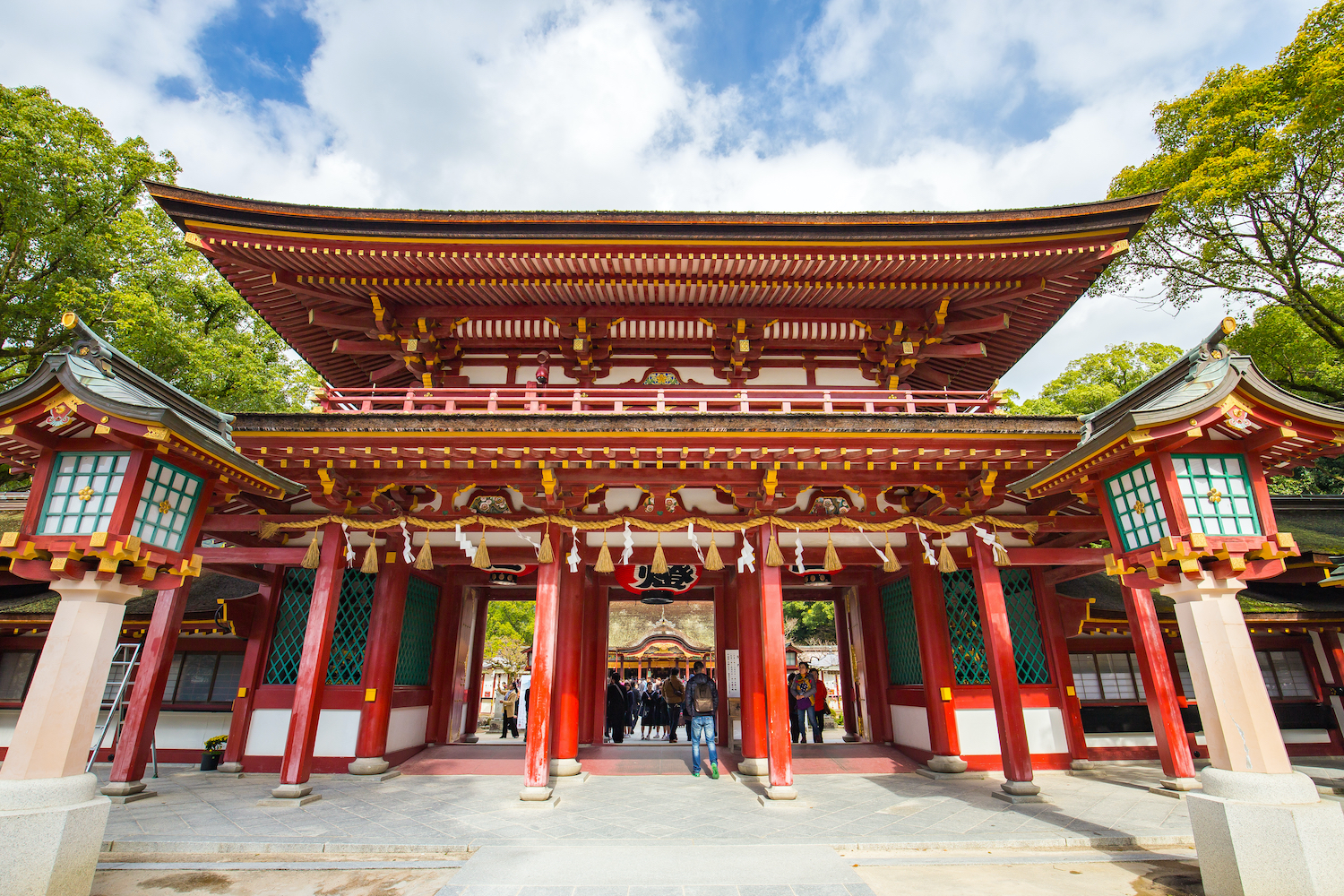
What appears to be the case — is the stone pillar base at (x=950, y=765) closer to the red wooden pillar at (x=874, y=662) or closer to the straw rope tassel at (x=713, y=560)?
the red wooden pillar at (x=874, y=662)

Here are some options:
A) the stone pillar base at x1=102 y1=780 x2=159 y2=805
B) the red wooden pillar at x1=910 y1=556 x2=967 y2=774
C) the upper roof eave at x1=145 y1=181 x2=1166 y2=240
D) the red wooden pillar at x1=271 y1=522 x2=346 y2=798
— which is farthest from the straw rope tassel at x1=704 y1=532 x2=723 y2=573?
the stone pillar base at x1=102 y1=780 x2=159 y2=805

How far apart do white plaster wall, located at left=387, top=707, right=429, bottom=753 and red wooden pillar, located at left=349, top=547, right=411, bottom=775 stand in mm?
278

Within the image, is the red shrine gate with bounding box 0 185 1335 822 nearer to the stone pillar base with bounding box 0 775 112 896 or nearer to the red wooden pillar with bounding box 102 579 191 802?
the red wooden pillar with bounding box 102 579 191 802

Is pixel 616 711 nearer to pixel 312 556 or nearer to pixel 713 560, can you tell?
pixel 713 560

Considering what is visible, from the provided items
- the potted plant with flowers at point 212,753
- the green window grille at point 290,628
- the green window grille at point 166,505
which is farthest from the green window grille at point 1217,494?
the potted plant with flowers at point 212,753

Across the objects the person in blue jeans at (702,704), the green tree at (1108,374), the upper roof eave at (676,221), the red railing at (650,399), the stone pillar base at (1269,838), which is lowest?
the stone pillar base at (1269,838)

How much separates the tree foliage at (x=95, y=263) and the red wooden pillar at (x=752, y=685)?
16815 mm

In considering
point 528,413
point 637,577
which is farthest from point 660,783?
point 528,413

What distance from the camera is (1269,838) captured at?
4.61 metres

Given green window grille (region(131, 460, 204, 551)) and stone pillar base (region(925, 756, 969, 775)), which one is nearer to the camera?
green window grille (region(131, 460, 204, 551))

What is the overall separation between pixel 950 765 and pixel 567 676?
6.37 m

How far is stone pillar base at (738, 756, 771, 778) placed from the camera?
30.5 ft

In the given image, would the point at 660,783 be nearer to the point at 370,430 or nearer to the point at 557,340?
the point at 370,430

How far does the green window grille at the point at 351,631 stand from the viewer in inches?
392
